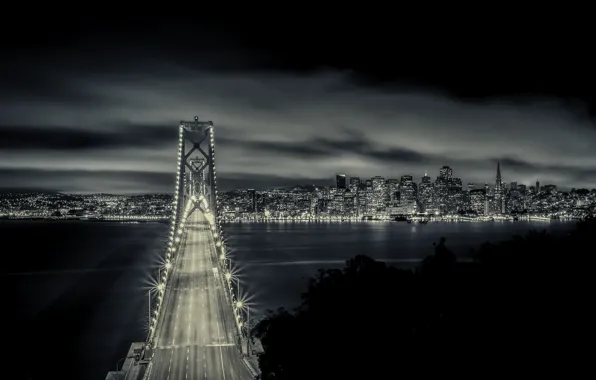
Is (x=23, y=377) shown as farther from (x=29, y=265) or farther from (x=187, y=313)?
(x=29, y=265)

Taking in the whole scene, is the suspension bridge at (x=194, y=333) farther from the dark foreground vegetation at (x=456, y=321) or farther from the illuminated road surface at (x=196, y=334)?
the dark foreground vegetation at (x=456, y=321)

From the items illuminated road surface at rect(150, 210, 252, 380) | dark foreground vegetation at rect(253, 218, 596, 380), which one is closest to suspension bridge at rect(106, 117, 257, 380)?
illuminated road surface at rect(150, 210, 252, 380)

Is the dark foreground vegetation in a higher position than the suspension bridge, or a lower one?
higher

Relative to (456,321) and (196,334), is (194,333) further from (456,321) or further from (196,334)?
(456,321)

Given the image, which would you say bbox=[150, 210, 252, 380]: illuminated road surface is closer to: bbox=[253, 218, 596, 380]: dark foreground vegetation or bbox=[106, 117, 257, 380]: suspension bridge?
bbox=[106, 117, 257, 380]: suspension bridge

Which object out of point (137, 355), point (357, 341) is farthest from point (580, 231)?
point (137, 355)
